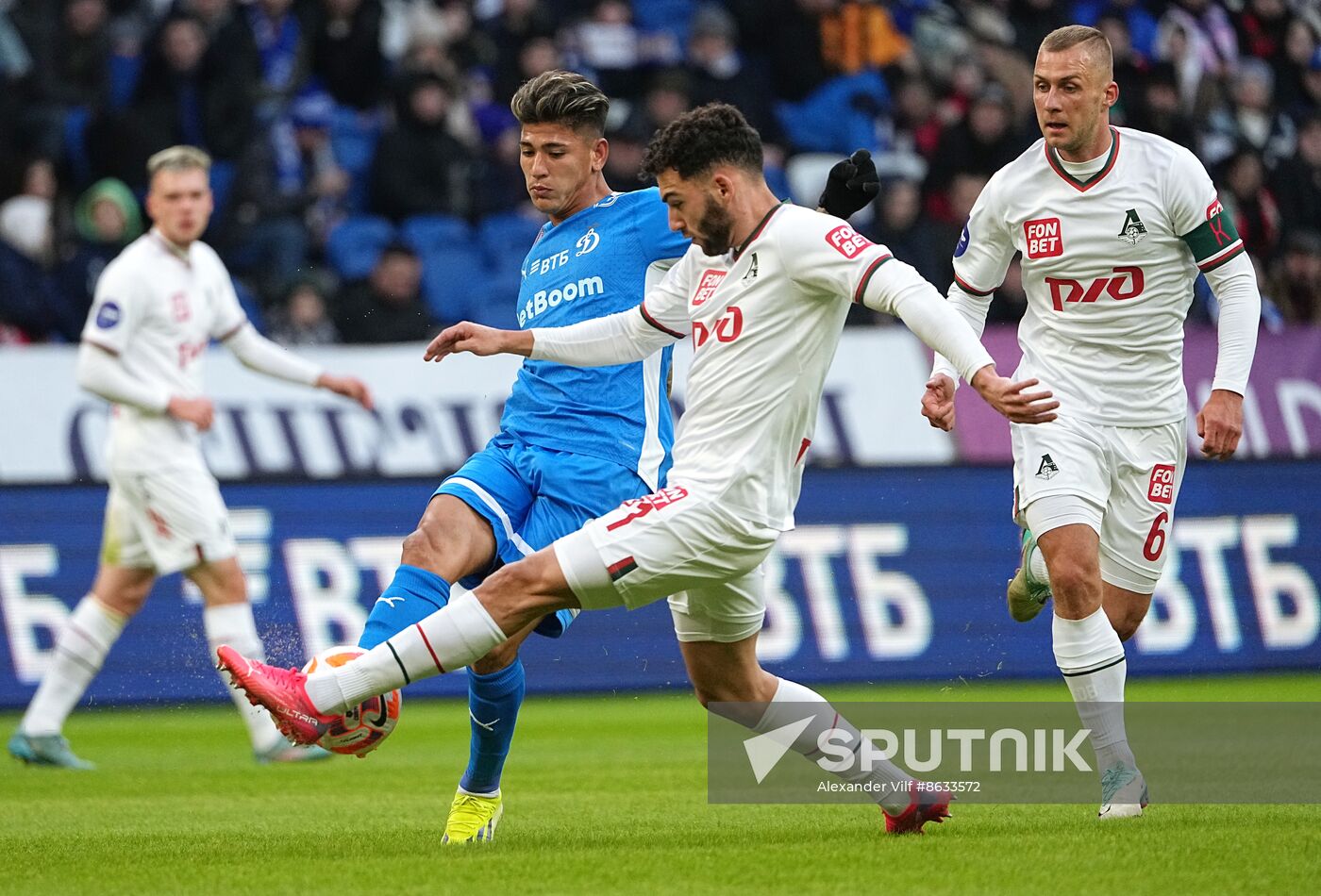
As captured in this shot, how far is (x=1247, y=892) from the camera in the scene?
4.53 m

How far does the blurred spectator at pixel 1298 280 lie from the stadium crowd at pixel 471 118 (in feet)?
0.06

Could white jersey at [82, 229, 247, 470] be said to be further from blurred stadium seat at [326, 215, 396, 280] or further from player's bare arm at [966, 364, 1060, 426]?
player's bare arm at [966, 364, 1060, 426]

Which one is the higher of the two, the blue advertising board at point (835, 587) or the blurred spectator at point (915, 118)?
the blurred spectator at point (915, 118)

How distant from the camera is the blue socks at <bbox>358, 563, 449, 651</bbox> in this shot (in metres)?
5.54

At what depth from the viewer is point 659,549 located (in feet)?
17.2

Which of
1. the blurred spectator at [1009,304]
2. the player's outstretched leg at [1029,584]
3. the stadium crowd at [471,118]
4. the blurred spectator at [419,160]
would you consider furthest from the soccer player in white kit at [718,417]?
the blurred spectator at [419,160]

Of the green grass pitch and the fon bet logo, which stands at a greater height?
the fon bet logo

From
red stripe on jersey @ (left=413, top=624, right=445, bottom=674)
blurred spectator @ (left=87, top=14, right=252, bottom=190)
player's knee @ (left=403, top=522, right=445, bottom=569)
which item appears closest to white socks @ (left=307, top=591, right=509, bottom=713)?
red stripe on jersey @ (left=413, top=624, right=445, bottom=674)

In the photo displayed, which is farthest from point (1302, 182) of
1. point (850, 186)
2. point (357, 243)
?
point (850, 186)

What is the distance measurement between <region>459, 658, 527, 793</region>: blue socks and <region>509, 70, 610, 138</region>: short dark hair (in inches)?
73.1

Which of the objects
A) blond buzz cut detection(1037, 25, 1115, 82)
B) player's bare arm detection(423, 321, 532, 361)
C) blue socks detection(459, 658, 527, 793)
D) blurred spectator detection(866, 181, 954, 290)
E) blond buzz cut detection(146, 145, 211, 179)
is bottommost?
blurred spectator detection(866, 181, 954, 290)

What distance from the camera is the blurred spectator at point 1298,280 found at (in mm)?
13867

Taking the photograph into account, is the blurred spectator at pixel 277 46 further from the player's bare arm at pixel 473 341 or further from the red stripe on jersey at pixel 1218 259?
the red stripe on jersey at pixel 1218 259

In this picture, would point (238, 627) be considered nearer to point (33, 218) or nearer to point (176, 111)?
point (33, 218)
